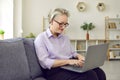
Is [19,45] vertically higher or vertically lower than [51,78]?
higher

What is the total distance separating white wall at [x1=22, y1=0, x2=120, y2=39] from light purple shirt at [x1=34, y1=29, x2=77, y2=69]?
456 centimetres

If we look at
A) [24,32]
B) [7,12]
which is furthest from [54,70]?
[24,32]

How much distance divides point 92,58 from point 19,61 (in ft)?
2.16

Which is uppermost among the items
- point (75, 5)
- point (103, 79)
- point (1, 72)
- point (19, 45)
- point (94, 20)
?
point (75, 5)

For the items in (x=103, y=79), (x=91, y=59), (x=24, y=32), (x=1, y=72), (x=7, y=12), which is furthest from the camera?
(x=24, y=32)

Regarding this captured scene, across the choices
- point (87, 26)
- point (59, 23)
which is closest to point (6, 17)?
point (87, 26)

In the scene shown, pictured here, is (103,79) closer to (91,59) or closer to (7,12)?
(91,59)

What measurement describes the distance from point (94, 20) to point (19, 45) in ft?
16.8

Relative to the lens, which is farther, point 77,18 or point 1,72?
point 77,18

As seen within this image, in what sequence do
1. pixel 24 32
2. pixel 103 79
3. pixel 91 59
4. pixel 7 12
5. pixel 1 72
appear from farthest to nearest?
1. pixel 24 32
2. pixel 7 12
3. pixel 103 79
4. pixel 91 59
5. pixel 1 72

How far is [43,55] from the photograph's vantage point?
212cm

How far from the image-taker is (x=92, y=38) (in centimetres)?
693

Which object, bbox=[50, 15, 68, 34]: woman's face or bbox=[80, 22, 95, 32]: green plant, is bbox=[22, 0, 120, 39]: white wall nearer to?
bbox=[80, 22, 95, 32]: green plant

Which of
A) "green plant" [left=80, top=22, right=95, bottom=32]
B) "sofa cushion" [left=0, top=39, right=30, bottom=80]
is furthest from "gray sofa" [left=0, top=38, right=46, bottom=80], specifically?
"green plant" [left=80, top=22, right=95, bottom=32]
